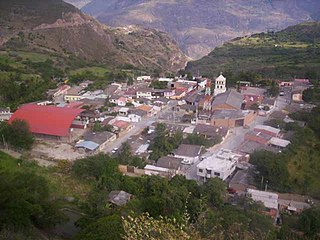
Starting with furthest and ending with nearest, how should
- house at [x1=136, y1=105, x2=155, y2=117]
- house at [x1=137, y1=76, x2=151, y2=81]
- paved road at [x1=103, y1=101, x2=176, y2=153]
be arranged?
house at [x1=137, y1=76, x2=151, y2=81] < house at [x1=136, y1=105, x2=155, y2=117] < paved road at [x1=103, y1=101, x2=176, y2=153]

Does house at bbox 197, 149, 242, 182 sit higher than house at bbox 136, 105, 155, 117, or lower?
lower

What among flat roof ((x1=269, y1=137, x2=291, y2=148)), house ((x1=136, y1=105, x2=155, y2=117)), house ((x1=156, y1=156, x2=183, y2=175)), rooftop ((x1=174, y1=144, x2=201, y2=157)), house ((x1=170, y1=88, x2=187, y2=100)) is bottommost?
house ((x1=156, y1=156, x2=183, y2=175))

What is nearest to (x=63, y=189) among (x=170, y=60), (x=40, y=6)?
(x=40, y=6)

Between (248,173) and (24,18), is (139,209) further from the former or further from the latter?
(24,18)

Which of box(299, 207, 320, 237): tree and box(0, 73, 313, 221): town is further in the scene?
box(0, 73, 313, 221): town

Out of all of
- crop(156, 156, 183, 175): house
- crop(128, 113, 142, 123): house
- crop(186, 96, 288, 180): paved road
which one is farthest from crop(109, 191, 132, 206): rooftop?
crop(128, 113, 142, 123): house

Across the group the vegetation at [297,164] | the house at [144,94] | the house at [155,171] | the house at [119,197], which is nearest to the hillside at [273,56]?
the house at [144,94]

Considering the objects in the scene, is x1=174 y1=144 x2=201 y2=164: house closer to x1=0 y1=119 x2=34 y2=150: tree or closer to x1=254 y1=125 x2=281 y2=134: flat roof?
x1=254 y1=125 x2=281 y2=134: flat roof
